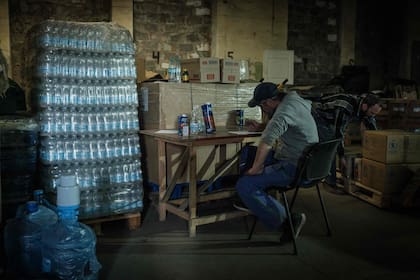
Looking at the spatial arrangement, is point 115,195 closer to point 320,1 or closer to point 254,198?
point 254,198

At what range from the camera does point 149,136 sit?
454 centimetres

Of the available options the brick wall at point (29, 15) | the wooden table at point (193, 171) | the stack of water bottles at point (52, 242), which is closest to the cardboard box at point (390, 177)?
the wooden table at point (193, 171)

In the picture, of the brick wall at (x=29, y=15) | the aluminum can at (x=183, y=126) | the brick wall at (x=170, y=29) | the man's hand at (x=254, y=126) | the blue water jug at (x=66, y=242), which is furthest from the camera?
the brick wall at (x=170, y=29)

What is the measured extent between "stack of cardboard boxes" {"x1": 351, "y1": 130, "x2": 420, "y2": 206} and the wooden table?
1.56 metres

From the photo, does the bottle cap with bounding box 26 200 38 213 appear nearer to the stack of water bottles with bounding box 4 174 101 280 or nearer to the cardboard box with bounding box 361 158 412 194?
the stack of water bottles with bounding box 4 174 101 280

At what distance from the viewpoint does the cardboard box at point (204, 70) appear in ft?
14.9

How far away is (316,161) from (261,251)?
851 millimetres

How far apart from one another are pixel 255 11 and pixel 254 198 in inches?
217

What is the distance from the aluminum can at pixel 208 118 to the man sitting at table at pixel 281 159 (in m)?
0.70

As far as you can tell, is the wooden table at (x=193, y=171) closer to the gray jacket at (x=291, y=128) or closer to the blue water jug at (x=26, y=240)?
the gray jacket at (x=291, y=128)

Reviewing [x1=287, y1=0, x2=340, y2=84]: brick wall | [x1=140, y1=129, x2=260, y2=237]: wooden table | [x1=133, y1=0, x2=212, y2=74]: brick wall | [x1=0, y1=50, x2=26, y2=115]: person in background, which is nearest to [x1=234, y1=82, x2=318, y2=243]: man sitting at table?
[x1=140, y1=129, x2=260, y2=237]: wooden table

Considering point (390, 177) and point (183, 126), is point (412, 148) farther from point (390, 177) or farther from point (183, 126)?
point (183, 126)

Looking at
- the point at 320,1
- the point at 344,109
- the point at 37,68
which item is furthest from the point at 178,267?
the point at 320,1

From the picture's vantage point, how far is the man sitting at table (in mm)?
3541
